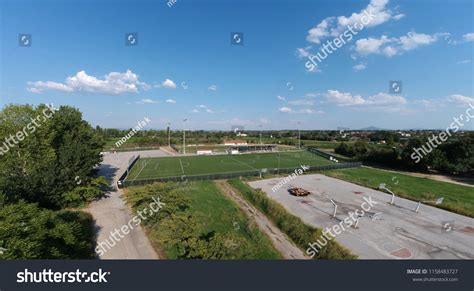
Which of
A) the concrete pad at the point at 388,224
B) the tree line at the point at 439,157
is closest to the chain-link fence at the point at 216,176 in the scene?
the concrete pad at the point at 388,224

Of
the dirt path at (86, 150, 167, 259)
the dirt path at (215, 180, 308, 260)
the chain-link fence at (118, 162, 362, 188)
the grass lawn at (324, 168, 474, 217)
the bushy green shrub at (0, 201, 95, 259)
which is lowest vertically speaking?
the dirt path at (215, 180, 308, 260)

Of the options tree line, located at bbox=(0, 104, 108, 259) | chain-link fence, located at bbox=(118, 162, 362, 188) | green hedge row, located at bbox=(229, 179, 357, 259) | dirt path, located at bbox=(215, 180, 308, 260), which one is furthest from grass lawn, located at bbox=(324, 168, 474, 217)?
tree line, located at bbox=(0, 104, 108, 259)

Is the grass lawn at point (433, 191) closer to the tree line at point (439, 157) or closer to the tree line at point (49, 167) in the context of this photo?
the tree line at point (439, 157)

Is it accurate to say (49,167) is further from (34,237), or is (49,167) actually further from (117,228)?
(34,237)

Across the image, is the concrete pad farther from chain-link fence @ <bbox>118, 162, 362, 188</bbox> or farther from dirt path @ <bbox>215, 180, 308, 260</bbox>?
chain-link fence @ <bbox>118, 162, 362, 188</bbox>

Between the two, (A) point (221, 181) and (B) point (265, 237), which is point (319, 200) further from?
(A) point (221, 181)

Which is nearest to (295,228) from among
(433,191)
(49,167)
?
(49,167)
